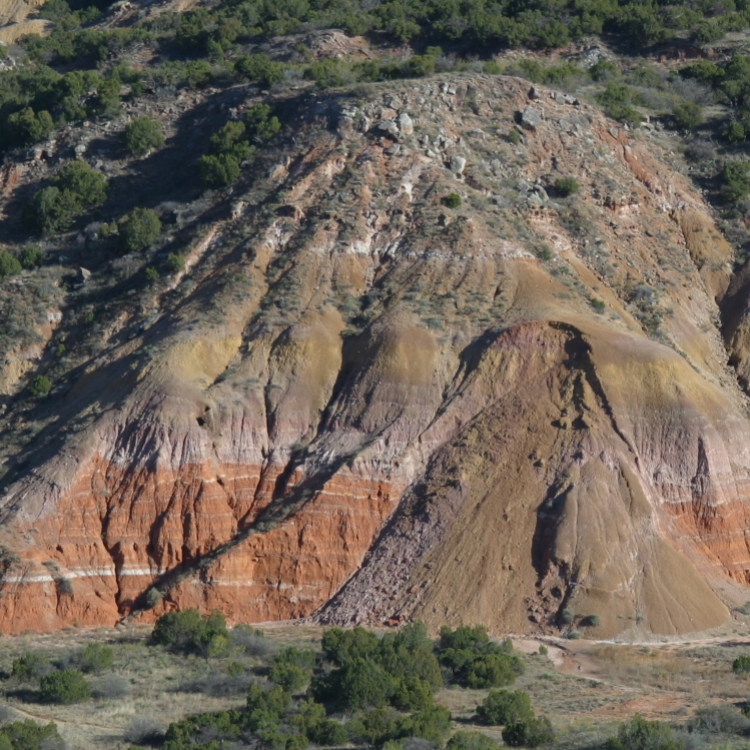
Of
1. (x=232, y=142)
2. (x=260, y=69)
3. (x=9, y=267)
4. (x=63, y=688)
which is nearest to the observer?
(x=63, y=688)

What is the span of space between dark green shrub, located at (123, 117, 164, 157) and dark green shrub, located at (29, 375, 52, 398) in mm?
13818

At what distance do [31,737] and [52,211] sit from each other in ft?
104

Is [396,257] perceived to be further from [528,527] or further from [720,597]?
[720,597]

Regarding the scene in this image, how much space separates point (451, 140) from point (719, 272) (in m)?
10.7

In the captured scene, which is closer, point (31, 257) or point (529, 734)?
point (529, 734)

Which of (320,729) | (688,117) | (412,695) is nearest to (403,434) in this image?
(412,695)

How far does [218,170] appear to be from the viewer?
60781 millimetres

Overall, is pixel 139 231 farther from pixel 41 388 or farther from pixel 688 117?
pixel 688 117

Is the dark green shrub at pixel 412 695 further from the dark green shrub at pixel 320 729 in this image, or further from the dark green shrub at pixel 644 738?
the dark green shrub at pixel 644 738

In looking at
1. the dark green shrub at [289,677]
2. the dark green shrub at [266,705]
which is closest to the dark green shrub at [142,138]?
the dark green shrub at [289,677]

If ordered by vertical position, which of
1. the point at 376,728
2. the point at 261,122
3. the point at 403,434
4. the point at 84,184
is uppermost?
the point at 261,122

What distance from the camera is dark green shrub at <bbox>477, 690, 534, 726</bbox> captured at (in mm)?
36594

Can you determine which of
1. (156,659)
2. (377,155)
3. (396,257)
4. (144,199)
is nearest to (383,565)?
(156,659)

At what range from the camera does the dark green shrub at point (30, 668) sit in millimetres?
40344
